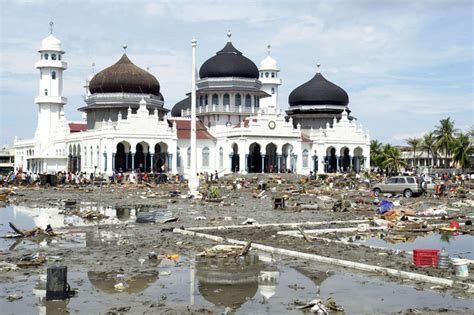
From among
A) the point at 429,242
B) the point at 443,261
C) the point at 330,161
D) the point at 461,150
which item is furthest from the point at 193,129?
the point at 461,150

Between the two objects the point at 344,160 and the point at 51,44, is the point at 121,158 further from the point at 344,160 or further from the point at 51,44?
the point at 344,160

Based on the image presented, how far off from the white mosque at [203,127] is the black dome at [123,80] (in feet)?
0.33

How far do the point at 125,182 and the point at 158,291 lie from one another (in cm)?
4394

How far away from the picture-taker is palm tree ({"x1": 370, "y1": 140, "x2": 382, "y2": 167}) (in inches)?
3551

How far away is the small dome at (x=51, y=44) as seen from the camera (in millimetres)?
75000

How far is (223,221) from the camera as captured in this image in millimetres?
24422

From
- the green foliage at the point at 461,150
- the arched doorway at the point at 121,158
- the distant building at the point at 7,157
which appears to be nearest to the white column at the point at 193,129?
the arched doorway at the point at 121,158

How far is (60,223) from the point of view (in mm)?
23641

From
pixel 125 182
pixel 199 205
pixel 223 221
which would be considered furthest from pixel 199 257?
pixel 125 182

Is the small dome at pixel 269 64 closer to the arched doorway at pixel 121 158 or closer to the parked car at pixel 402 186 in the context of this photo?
the arched doorway at pixel 121 158

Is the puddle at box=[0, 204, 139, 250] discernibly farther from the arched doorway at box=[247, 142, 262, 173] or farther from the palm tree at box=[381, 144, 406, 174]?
the palm tree at box=[381, 144, 406, 174]

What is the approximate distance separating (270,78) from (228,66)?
15408mm

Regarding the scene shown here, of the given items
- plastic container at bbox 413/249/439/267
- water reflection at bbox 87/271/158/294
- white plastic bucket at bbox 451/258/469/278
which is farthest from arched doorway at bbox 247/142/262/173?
white plastic bucket at bbox 451/258/469/278

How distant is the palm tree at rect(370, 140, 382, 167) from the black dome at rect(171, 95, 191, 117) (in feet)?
86.9
